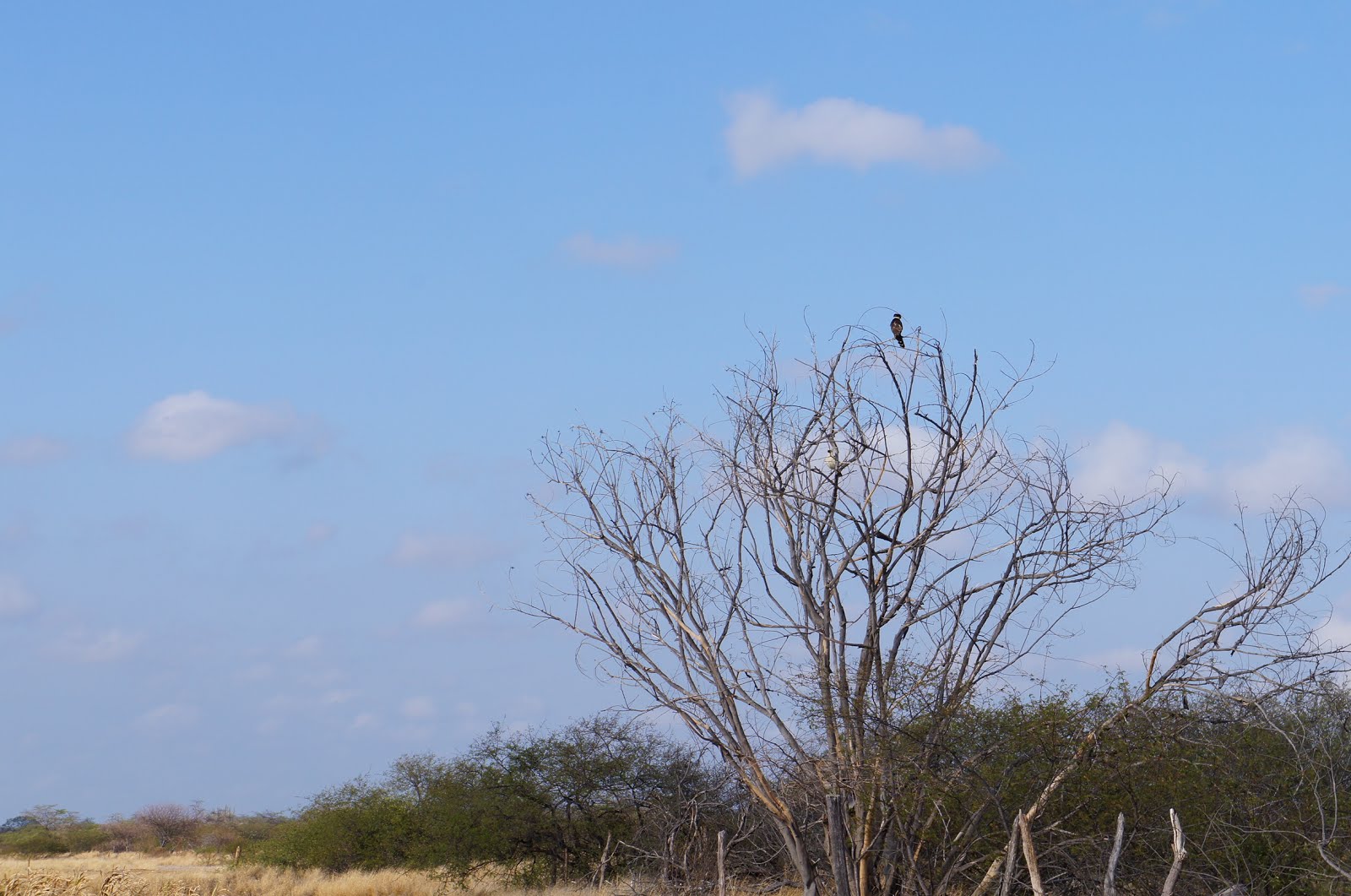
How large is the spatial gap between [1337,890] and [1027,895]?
295 centimetres

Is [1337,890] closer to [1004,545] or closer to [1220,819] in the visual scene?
[1220,819]

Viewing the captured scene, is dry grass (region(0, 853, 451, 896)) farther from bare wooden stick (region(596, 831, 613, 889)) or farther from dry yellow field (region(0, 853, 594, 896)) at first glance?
bare wooden stick (region(596, 831, 613, 889))

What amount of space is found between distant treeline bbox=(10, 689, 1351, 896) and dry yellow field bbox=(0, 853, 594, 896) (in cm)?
71

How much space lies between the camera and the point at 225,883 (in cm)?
2670

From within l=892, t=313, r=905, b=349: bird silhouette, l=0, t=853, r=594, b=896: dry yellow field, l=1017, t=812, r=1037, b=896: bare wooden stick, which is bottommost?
l=0, t=853, r=594, b=896: dry yellow field

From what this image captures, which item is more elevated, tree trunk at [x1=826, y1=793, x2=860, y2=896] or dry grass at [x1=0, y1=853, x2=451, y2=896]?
tree trunk at [x1=826, y1=793, x2=860, y2=896]

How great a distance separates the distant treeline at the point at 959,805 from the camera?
1243cm

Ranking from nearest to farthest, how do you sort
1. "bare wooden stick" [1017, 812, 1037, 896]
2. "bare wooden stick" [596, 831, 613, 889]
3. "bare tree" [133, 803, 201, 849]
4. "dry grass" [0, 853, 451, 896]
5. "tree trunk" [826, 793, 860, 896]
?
"bare wooden stick" [1017, 812, 1037, 896], "tree trunk" [826, 793, 860, 896], "bare wooden stick" [596, 831, 613, 889], "dry grass" [0, 853, 451, 896], "bare tree" [133, 803, 201, 849]

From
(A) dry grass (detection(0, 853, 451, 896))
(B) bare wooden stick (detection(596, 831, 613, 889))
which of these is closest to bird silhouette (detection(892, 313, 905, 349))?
(B) bare wooden stick (detection(596, 831, 613, 889))

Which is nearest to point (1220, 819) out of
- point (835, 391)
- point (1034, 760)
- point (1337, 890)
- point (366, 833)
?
point (1337, 890)

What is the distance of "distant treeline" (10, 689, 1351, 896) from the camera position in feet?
40.8

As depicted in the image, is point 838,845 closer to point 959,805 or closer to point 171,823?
point 959,805

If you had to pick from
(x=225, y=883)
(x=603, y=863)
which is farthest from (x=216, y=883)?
(x=603, y=863)

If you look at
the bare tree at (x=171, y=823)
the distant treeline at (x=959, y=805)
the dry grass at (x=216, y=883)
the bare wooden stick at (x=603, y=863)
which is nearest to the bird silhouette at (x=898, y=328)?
the distant treeline at (x=959, y=805)
